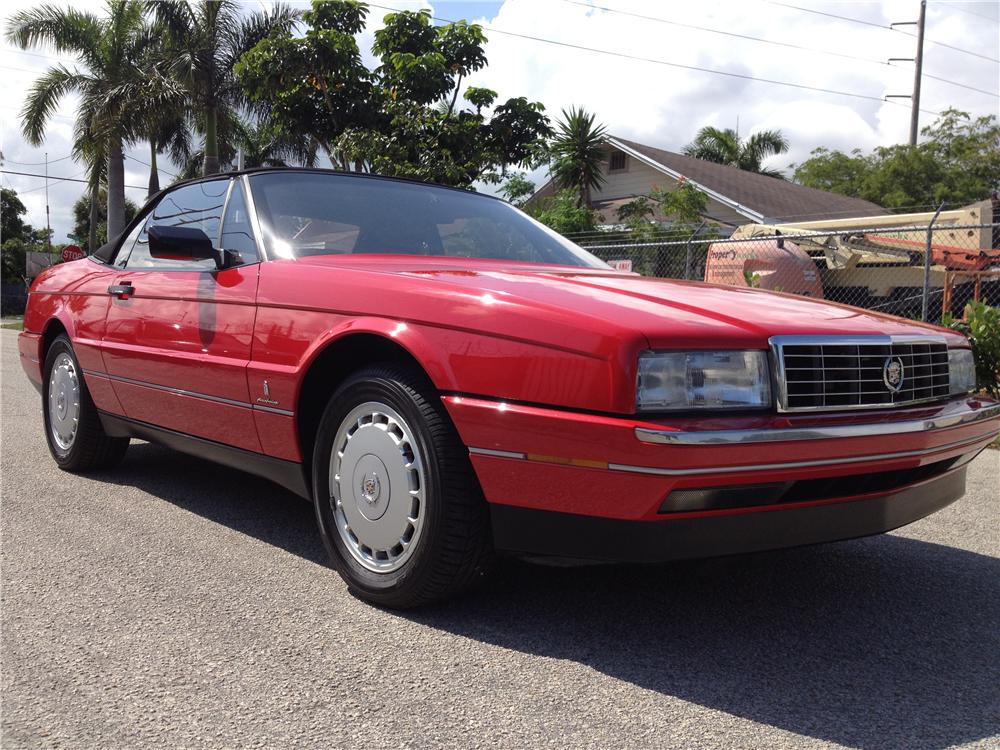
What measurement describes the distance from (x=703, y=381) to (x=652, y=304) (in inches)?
13.1

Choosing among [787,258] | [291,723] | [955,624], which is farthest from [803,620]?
[787,258]

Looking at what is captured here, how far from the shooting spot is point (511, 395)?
2.46m

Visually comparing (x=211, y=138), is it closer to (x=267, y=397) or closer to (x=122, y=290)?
(x=122, y=290)

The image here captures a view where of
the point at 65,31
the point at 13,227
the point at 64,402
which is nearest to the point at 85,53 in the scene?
the point at 65,31

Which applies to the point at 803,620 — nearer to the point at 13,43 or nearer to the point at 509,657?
the point at 509,657

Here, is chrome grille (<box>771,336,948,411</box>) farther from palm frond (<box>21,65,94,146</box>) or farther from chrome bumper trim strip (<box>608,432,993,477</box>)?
palm frond (<box>21,65,94,146</box>)

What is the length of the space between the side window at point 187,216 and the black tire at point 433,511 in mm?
1249

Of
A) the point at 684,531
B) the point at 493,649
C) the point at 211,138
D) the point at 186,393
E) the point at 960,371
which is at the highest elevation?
the point at 211,138

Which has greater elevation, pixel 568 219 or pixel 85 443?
pixel 568 219

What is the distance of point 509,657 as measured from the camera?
8.26 ft

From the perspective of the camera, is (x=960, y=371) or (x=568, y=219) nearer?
(x=960, y=371)

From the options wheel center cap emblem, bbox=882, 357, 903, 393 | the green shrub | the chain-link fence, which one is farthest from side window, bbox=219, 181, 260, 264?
the chain-link fence

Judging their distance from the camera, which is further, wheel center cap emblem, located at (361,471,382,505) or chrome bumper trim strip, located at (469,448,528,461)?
wheel center cap emblem, located at (361,471,382,505)

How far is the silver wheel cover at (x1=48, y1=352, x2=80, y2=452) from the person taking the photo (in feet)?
15.6
